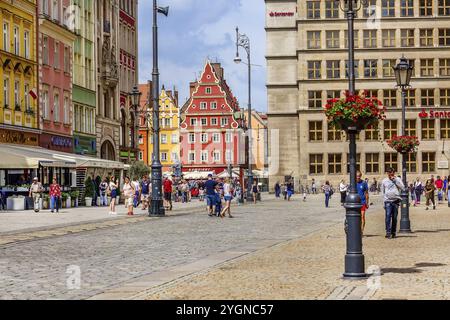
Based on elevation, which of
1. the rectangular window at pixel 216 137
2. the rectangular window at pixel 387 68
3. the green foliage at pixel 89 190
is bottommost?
the green foliage at pixel 89 190

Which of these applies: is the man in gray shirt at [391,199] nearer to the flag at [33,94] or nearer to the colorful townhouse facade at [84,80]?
the flag at [33,94]

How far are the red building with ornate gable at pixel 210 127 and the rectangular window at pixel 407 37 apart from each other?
31.3m

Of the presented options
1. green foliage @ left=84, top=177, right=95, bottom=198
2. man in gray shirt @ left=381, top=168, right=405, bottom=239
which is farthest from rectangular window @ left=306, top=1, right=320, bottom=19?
man in gray shirt @ left=381, top=168, right=405, bottom=239

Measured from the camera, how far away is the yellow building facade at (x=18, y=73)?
161ft

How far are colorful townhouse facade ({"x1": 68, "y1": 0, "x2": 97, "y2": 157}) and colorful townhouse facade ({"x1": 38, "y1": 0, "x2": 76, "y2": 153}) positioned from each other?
3.95ft

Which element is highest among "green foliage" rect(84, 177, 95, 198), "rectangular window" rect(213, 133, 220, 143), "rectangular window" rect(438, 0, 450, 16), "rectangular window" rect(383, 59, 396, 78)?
"rectangular window" rect(438, 0, 450, 16)

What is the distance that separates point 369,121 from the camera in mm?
14336

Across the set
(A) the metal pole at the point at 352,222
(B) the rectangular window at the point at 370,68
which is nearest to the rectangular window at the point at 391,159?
(B) the rectangular window at the point at 370,68

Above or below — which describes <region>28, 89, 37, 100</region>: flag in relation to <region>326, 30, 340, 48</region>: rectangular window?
below

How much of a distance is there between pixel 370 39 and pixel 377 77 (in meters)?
4.08

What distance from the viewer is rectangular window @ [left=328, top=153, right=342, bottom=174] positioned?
10005cm

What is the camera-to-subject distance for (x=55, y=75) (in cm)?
5806

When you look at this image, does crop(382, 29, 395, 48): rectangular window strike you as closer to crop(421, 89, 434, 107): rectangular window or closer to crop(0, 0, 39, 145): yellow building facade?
crop(421, 89, 434, 107): rectangular window

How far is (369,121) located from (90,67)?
5411 cm
